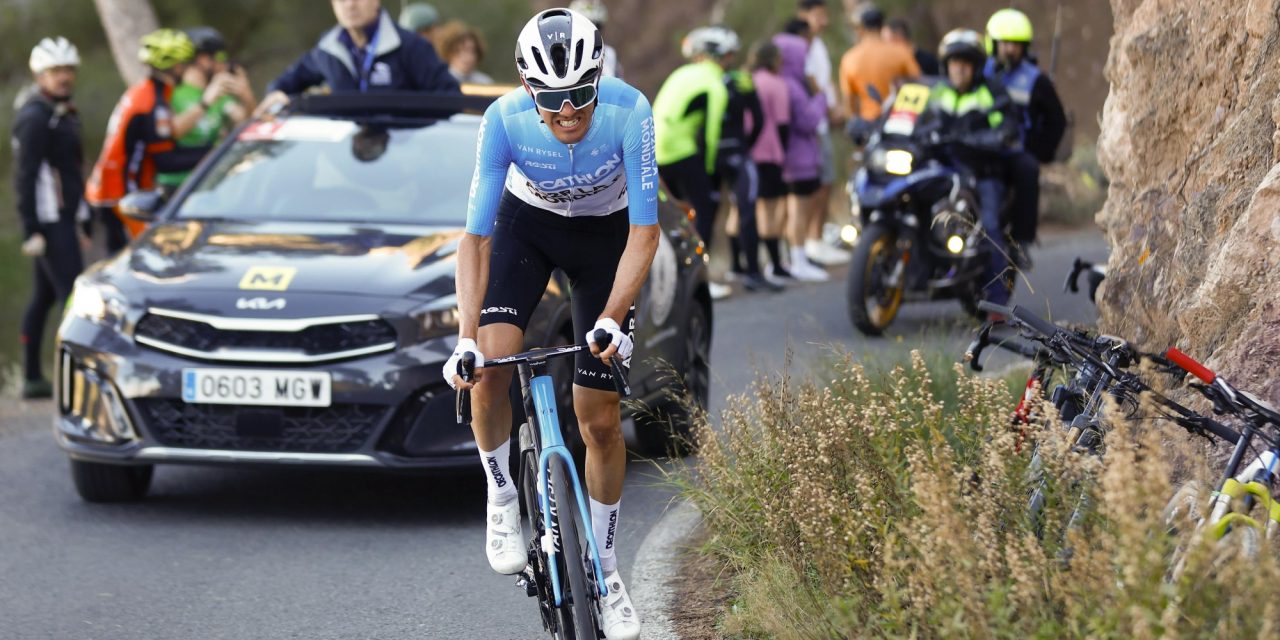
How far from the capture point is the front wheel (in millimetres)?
12203

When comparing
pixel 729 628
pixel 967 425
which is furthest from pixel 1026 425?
pixel 729 628

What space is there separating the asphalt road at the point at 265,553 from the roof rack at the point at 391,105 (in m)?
1.83

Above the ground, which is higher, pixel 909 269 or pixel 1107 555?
pixel 1107 555

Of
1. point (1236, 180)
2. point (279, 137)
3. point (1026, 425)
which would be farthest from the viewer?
point (279, 137)

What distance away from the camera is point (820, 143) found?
16.3 metres

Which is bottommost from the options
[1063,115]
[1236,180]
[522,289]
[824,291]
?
[824,291]

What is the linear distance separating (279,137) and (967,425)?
4590 mm

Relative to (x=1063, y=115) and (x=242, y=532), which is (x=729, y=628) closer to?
(x=242, y=532)

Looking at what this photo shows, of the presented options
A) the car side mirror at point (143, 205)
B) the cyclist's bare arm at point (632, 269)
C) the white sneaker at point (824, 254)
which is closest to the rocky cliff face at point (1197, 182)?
the cyclist's bare arm at point (632, 269)

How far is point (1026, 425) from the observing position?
16.5ft

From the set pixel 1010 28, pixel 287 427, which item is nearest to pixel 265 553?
pixel 287 427

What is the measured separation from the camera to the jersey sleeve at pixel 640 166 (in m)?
→ 5.31

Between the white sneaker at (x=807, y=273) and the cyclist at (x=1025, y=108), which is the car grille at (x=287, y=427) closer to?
the cyclist at (x=1025, y=108)

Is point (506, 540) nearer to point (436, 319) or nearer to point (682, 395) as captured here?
point (436, 319)
